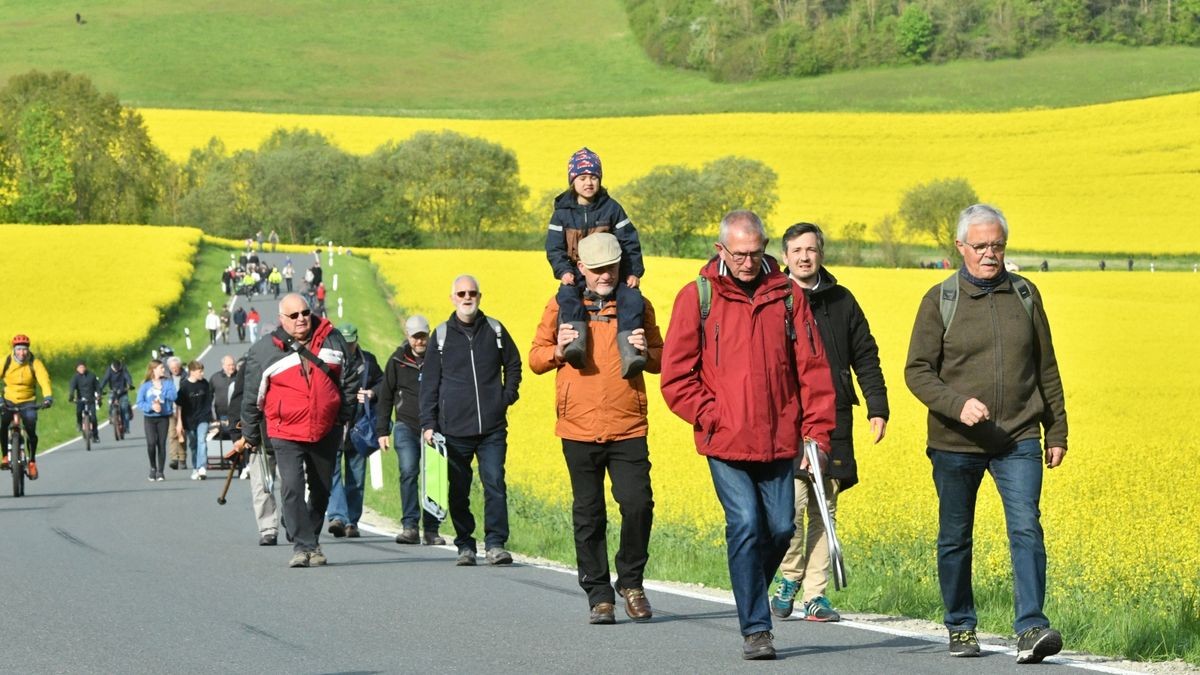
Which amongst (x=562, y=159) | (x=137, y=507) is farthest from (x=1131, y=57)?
(x=137, y=507)

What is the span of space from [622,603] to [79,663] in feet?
10.9

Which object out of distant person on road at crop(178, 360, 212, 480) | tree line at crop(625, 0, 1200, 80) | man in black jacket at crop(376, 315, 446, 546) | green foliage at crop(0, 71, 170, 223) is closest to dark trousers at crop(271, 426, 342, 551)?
man in black jacket at crop(376, 315, 446, 546)

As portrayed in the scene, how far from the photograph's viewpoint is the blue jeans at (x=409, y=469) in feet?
52.3

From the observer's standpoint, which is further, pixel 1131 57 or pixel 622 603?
pixel 1131 57

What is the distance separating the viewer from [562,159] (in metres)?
122

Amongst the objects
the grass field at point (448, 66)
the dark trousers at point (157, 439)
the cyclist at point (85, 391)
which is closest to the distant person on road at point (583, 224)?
the dark trousers at point (157, 439)

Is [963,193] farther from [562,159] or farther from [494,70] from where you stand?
[494,70]

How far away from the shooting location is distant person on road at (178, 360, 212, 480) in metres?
25.8

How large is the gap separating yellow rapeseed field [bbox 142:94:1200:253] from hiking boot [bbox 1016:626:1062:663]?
7345cm

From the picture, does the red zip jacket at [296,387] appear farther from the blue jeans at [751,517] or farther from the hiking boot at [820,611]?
the blue jeans at [751,517]

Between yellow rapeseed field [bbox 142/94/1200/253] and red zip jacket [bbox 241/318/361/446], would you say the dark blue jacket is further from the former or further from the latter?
yellow rapeseed field [bbox 142/94/1200/253]

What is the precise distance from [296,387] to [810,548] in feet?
15.0

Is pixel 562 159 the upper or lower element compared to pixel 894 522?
upper

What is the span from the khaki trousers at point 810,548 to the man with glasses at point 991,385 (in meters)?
1.55
